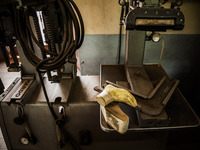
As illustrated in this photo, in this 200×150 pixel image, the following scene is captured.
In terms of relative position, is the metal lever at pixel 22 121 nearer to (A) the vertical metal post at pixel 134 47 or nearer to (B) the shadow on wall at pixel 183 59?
(A) the vertical metal post at pixel 134 47

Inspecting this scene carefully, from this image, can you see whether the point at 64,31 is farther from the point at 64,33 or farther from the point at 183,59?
the point at 183,59

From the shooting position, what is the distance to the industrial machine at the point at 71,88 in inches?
31.6

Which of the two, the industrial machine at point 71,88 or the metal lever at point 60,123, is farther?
the metal lever at point 60,123

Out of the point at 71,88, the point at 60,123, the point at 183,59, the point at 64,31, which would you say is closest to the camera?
the point at 64,31

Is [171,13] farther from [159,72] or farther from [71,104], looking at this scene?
[71,104]

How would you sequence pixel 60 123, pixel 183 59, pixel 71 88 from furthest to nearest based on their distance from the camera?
pixel 183 59 → pixel 71 88 → pixel 60 123

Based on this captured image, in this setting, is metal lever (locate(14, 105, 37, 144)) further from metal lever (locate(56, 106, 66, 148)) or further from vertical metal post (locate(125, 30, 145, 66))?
vertical metal post (locate(125, 30, 145, 66))

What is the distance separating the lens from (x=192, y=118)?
36.3 inches

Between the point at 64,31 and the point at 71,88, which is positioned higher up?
the point at 64,31

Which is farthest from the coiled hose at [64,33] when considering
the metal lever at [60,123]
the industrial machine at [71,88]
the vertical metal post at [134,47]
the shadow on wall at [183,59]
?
the shadow on wall at [183,59]

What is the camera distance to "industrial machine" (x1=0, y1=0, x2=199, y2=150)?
803 millimetres

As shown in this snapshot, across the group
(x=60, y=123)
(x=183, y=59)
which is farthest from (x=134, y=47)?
(x=183, y=59)

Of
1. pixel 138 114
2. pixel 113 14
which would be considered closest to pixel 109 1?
pixel 113 14

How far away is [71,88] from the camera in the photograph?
1.27 metres
